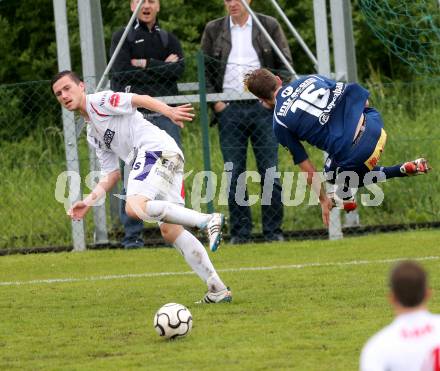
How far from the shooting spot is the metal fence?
1262 cm

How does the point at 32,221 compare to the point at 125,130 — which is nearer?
the point at 125,130

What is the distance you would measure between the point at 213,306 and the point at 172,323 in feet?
4.38

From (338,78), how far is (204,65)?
1.47 m

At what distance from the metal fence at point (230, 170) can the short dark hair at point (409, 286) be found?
8342 millimetres

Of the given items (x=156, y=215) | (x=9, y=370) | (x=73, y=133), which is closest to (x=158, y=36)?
(x=73, y=133)

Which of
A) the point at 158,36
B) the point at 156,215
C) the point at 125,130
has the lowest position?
the point at 156,215

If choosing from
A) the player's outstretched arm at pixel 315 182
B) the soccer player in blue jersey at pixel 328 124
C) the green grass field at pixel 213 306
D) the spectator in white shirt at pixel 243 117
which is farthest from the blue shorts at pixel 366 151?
the spectator in white shirt at pixel 243 117

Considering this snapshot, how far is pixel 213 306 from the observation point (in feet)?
28.0

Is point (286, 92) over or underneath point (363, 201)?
over

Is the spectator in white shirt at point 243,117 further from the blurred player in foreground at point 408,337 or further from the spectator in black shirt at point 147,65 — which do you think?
the blurred player in foreground at point 408,337

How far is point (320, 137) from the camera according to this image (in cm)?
930

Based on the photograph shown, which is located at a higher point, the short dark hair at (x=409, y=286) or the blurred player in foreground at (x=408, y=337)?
the short dark hair at (x=409, y=286)

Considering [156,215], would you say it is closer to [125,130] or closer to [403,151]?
[125,130]

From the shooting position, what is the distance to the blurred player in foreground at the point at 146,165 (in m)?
8.30
